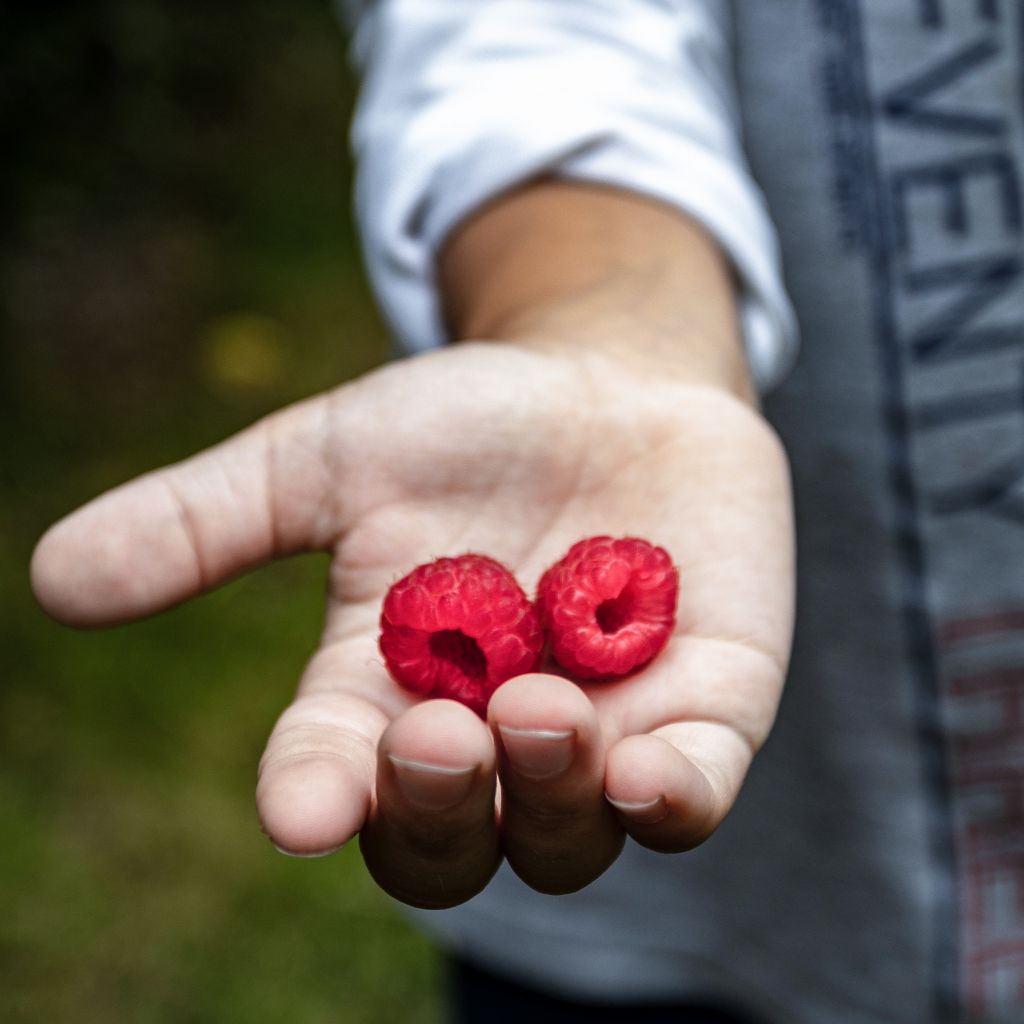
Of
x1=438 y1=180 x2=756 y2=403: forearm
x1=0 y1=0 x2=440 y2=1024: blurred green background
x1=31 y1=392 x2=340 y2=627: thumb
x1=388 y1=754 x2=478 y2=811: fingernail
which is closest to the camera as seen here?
x1=388 y1=754 x2=478 y2=811: fingernail

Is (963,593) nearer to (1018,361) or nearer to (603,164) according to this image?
(1018,361)

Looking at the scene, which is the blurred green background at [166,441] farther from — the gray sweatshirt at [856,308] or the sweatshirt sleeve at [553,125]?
the sweatshirt sleeve at [553,125]

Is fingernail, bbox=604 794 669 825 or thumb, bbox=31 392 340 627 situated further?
thumb, bbox=31 392 340 627

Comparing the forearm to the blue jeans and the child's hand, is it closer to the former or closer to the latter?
the child's hand

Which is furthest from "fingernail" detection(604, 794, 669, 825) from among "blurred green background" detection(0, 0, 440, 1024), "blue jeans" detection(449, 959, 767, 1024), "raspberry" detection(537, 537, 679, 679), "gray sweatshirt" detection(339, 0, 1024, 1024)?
"blurred green background" detection(0, 0, 440, 1024)

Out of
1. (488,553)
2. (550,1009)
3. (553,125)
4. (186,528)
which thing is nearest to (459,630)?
(488,553)

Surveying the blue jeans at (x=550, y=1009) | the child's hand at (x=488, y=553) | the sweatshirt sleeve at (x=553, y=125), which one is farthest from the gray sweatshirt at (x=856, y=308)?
the child's hand at (x=488, y=553)
